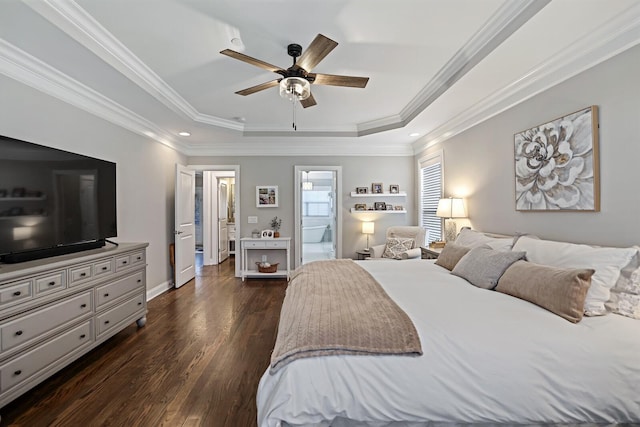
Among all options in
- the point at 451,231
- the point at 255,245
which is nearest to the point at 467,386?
the point at 451,231

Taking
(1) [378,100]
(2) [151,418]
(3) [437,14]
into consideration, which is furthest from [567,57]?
(2) [151,418]

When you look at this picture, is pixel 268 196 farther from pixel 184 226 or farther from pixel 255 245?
pixel 184 226

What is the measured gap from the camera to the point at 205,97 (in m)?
3.52

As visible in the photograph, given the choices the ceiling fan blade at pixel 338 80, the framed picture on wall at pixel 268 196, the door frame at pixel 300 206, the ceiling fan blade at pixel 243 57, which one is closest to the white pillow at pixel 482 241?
the ceiling fan blade at pixel 338 80

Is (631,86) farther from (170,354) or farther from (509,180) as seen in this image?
(170,354)

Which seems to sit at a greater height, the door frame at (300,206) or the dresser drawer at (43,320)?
the door frame at (300,206)

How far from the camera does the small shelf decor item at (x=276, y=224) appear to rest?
5.35 m

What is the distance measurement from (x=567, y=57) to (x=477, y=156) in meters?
1.39

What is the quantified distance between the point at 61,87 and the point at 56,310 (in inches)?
78.3

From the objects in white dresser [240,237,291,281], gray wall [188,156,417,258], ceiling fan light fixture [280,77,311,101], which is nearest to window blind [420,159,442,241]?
gray wall [188,156,417,258]

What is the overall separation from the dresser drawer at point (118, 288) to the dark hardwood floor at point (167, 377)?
468mm

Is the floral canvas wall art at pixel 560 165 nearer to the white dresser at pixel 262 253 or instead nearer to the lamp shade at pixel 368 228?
the lamp shade at pixel 368 228

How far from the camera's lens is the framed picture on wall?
17.6 ft

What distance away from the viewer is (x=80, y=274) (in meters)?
2.27
